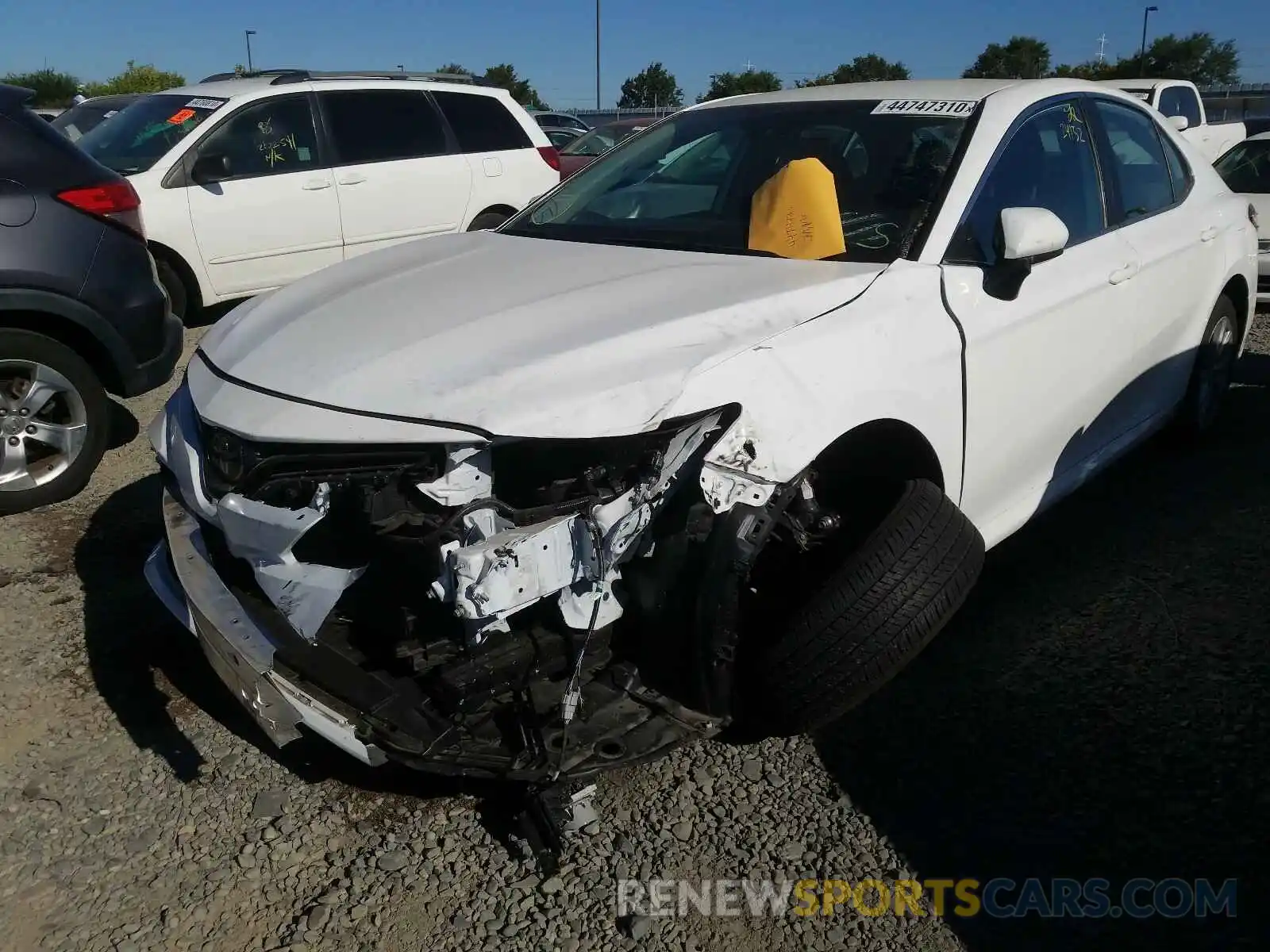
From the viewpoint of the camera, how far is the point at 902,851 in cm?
248

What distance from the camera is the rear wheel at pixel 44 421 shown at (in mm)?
4273

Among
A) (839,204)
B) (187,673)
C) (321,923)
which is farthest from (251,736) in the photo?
(839,204)

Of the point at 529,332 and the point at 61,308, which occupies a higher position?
the point at 529,332

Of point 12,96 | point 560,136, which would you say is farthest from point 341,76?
point 560,136

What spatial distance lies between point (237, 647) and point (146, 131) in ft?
20.8

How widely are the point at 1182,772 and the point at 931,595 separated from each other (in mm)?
876

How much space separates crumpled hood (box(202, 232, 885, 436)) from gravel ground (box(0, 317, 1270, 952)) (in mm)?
1061

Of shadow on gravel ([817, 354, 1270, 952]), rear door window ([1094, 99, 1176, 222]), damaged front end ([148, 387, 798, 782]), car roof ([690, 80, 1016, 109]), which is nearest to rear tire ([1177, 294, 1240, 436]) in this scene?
shadow on gravel ([817, 354, 1270, 952])

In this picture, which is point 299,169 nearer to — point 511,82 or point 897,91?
point 897,91

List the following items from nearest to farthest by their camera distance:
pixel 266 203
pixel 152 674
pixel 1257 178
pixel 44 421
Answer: pixel 152 674 < pixel 44 421 < pixel 266 203 < pixel 1257 178

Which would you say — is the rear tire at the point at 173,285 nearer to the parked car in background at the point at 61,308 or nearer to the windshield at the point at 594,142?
the parked car in background at the point at 61,308

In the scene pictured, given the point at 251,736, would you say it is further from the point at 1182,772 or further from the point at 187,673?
the point at 1182,772

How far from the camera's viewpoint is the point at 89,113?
8.74 meters

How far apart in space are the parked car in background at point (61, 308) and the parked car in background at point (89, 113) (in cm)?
424
